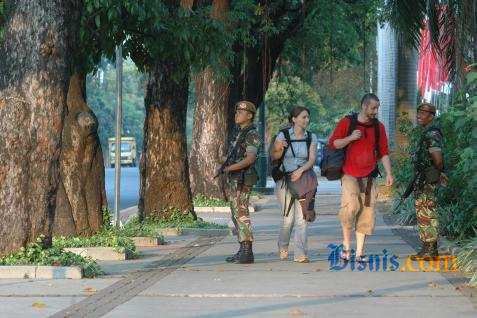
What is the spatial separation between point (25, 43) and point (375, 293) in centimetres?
432

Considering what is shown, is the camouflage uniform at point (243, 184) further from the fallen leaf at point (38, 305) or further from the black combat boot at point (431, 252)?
the fallen leaf at point (38, 305)

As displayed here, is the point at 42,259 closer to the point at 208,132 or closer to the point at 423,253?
the point at 423,253

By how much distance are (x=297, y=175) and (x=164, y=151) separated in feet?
22.3

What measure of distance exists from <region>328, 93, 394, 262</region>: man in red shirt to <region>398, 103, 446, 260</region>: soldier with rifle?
2.01 feet

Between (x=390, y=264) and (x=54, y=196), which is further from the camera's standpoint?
(x=390, y=264)

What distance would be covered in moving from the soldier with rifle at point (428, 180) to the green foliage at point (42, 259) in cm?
380

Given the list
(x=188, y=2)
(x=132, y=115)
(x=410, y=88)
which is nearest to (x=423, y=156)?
(x=188, y=2)

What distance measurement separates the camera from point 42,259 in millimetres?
13039

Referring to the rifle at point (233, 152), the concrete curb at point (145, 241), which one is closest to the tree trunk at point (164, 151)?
the concrete curb at point (145, 241)

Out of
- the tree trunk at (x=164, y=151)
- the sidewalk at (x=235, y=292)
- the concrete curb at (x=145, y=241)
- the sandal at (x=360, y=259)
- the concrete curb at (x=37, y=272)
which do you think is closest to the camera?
the sidewalk at (x=235, y=292)

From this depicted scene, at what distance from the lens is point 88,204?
1722cm

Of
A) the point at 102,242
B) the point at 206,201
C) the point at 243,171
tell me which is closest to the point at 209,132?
the point at 206,201

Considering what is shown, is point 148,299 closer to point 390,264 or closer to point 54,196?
point 54,196

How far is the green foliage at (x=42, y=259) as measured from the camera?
42.5 ft
